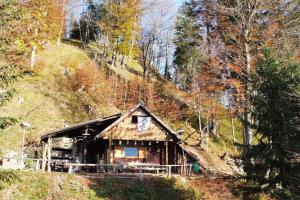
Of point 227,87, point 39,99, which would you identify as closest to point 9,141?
point 39,99

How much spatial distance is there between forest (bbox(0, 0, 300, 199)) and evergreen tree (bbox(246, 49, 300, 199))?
60 millimetres

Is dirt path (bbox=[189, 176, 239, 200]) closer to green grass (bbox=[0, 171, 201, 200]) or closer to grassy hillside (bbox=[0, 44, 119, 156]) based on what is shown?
green grass (bbox=[0, 171, 201, 200])

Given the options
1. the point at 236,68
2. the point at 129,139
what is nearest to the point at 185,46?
the point at 129,139

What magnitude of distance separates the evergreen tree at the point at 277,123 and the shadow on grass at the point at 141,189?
6.50 metres

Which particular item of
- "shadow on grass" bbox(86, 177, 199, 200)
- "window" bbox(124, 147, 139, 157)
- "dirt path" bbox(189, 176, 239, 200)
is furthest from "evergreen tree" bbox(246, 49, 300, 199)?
"window" bbox(124, 147, 139, 157)

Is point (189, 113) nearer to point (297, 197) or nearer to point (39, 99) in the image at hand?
point (39, 99)

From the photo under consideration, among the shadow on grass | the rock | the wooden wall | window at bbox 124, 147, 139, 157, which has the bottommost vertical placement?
the shadow on grass

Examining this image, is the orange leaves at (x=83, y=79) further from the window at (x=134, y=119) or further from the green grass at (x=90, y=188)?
the green grass at (x=90, y=188)

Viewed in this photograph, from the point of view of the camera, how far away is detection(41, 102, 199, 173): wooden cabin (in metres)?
34.0

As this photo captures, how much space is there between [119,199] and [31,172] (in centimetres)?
591

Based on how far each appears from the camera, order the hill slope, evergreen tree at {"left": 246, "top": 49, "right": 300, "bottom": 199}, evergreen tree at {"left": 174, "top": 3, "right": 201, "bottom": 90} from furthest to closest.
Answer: evergreen tree at {"left": 174, "top": 3, "right": 201, "bottom": 90} → the hill slope → evergreen tree at {"left": 246, "top": 49, "right": 300, "bottom": 199}

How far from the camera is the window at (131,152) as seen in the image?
35469 millimetres

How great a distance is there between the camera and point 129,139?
34219 millimetres

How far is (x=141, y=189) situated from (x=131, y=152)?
7.89 metres
